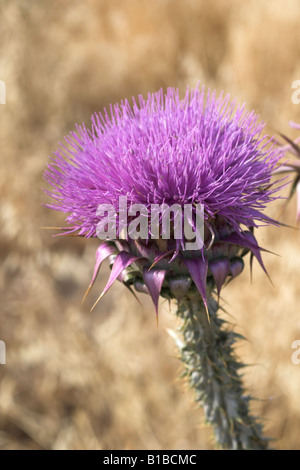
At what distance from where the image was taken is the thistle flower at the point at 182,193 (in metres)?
1.25

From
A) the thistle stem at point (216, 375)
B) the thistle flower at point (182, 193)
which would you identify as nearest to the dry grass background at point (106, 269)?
the thistle stem at point (216, 375)

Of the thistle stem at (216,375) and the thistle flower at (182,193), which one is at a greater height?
the thistle flower at (182,193)

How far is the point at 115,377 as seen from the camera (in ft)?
8.11

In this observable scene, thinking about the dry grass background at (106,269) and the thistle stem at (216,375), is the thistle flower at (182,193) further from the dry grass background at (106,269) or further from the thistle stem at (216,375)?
the dry grass background at (106,269)

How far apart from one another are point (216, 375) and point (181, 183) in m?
0.66

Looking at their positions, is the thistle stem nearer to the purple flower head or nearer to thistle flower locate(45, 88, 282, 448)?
thistle flower locate(45, 88, 282, 448)

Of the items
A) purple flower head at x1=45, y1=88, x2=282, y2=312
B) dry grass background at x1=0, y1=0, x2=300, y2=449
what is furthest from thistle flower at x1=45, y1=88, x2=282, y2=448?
dry grass background at x1=0, y1=0, x2=300, y2=449

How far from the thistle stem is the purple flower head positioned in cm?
22

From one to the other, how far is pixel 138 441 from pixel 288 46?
3069 mm

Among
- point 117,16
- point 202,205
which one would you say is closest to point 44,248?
point 202,205

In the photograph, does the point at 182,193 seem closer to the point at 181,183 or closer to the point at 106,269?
the point at 181,183

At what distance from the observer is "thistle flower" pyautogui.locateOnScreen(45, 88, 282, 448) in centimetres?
125

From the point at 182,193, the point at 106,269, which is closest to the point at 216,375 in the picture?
the point at 182,193
